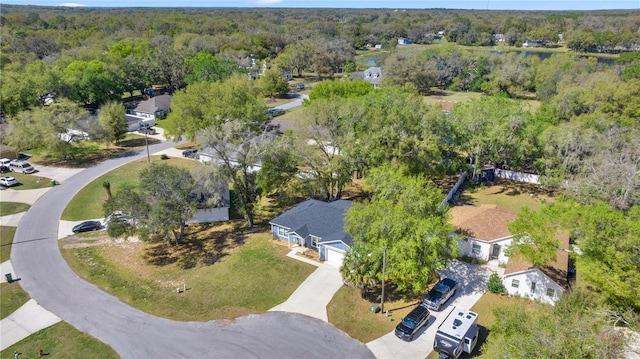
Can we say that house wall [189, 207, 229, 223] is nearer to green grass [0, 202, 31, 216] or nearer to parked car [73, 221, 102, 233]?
parked car [73, 221, 102, 233]

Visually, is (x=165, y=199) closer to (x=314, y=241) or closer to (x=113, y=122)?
(x=314, y=241)

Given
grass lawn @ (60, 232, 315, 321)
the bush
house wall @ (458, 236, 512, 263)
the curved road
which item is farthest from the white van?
the bush

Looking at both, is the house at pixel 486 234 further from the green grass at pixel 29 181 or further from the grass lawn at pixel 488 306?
the green grass at pixel 29 181

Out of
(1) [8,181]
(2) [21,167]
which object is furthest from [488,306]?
(2) [21,167]

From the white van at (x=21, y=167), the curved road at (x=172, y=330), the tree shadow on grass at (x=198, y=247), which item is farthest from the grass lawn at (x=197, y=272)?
the white van at (x=21, y=167)

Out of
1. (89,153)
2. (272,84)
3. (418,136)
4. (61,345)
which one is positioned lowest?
(61,345)

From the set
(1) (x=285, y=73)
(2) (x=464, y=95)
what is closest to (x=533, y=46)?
(2) (x=464, y=95)

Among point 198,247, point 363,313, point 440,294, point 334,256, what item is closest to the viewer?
point 363,313

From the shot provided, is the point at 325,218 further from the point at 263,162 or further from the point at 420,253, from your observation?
the point at 420,253
